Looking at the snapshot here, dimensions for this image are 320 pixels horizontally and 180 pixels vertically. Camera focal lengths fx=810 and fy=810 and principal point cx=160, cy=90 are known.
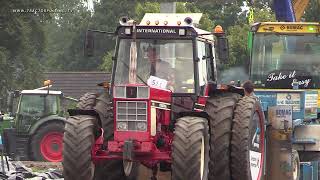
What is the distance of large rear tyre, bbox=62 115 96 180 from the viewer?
36.2 ft

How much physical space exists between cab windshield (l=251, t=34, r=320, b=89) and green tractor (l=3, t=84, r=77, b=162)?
27.5 feet

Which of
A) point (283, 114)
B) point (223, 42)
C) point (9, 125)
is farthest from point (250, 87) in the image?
point (9, 125)

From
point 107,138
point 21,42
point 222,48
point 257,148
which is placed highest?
point 21,42

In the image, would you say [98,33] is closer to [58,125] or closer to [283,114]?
[283,114]

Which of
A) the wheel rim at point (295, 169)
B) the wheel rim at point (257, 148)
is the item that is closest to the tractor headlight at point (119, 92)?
the wheel rim at point (257, 148)

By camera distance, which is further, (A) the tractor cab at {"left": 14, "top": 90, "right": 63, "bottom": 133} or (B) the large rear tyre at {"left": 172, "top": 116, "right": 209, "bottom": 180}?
(A) the tractor cab at {"left": 14, "top": 90, "right": 63, "bottom": 133}

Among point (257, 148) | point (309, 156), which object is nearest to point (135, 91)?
point (257, 148)

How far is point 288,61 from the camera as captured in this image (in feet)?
59.1

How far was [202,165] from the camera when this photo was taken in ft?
36.3

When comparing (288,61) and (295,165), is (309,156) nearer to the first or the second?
(295,165)

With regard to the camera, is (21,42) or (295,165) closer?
(295,165)

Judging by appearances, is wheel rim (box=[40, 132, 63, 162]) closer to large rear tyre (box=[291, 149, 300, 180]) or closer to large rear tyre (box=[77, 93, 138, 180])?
large rear tyre (box=[291, 149, 300, 180])

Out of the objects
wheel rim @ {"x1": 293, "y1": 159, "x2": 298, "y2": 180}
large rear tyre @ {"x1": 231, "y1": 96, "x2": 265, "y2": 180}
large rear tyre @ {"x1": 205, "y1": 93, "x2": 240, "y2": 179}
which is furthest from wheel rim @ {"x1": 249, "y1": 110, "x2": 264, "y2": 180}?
wheel rim @ {"x1": 293, "y1": 159, "x2": 298, "y2": 180}

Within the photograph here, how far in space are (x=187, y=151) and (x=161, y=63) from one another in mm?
1872
